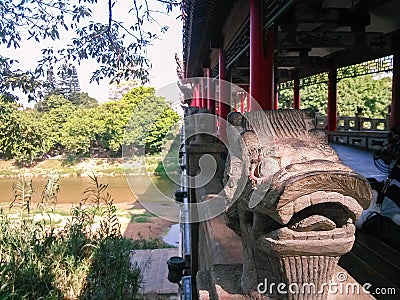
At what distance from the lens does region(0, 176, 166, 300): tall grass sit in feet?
11.5

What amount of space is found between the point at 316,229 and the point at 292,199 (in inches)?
3.9

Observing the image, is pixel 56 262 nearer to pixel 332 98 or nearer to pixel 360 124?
pixel 332 98

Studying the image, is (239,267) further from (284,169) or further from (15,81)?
(15,81)

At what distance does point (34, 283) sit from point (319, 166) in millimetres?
3332

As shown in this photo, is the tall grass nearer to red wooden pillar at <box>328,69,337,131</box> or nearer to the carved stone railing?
red wooden pillar at <box>328,69,337,131</box>

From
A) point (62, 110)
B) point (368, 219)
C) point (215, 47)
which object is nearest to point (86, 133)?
point (62, 110)

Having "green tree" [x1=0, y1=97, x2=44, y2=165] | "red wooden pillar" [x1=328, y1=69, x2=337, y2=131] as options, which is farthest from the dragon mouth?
"red wooden pillar" [x1=328, y1=69, x2=337, y2=131]

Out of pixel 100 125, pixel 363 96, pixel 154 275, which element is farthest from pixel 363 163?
pixel 100 125

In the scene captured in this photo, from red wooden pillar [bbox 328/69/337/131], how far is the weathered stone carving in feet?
28.6

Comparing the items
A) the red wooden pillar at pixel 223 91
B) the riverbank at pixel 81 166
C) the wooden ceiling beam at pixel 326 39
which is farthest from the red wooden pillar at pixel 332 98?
the riverbank at pixel 81 166

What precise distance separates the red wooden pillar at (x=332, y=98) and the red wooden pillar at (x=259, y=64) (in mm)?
6264

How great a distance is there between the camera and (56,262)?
3.79 metres

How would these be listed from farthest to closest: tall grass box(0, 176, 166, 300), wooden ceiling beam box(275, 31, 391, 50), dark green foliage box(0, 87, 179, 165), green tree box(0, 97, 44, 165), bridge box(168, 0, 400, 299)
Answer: dark green foliage box(0, 87, 179, 165) < wooden ceiling beam box(275, 31, 391, 50) < tall grass box(0, 176, 166, 300) < green tree box(0, 97, 44, 165) < bridge box(168, 0, 400, 299)

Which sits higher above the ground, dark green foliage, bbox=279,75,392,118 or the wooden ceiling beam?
dark green foliage, bbox=279,75,392,118
